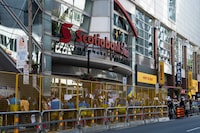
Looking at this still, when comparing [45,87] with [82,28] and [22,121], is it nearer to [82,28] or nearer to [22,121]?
[22,121]

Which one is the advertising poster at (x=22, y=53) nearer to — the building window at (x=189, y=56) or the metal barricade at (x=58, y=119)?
the metal barricade at (x=58, y=119)

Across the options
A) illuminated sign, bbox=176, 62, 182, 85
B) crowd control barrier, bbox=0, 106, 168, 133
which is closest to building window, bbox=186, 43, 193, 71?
illuminated sign, bbox=176, 62, 182, 85

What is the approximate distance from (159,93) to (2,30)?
40.4ft

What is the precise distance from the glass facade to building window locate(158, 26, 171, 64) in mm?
3654

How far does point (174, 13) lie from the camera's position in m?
65.7

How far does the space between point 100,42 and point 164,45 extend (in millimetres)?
25627

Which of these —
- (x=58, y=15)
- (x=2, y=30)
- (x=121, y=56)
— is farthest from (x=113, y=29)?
(x=2, y=30)

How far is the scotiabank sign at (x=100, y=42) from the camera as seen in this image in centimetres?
3534

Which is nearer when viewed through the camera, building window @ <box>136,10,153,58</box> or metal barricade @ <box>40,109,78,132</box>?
metal barricade @ <box>40,109,78,132</box>

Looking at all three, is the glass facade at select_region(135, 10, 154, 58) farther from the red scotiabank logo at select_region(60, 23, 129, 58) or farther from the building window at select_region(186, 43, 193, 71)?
the building window at select_region(186, 43, 193, 71)

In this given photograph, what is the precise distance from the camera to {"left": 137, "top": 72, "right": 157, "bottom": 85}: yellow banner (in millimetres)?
48075

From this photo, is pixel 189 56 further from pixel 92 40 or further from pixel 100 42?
pixel 92 40

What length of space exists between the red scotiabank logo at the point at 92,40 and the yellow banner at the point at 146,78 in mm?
5989

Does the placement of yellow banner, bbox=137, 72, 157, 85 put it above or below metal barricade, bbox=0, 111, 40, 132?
above
